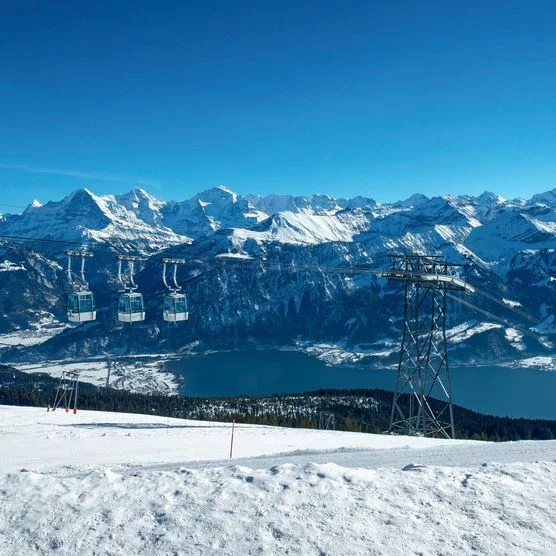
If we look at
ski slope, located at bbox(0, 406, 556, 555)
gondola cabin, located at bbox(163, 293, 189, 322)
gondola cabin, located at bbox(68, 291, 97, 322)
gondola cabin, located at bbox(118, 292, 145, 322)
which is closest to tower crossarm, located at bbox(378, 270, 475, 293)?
gondola cabin, located at bbox(163, 293, 189, 322)

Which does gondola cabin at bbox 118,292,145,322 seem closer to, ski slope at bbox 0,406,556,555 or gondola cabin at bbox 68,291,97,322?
gondola cabin at bbox 68,291,97,322

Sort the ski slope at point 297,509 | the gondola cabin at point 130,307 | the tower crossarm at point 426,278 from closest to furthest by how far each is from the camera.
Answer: the ski slope at point 297,509 < the tower crossarm at point 426,278 < the gondola cabin at point 130,307

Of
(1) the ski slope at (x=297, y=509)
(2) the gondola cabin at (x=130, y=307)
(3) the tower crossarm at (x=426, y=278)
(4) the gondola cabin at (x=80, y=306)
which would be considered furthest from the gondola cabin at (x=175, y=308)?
(1) the ski slope at (x=297, y=509)

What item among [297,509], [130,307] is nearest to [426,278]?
[130,307]

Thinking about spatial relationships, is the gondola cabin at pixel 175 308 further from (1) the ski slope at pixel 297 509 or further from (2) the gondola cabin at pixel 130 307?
(1) the ski slope at pixel 297 509

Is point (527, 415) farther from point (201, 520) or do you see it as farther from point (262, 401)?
point (201, 520)

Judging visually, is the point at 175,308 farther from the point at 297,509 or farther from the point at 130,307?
the point at 297,509
